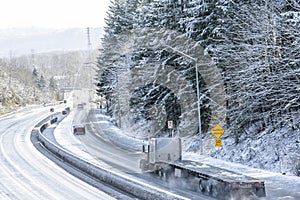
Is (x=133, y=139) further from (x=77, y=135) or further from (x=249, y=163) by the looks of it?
(x=249, y=163)

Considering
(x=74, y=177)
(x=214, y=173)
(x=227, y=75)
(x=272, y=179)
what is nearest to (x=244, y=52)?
(x=227, y=75)

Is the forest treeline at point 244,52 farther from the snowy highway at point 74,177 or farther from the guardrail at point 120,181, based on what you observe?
the guardrail at point 120,181

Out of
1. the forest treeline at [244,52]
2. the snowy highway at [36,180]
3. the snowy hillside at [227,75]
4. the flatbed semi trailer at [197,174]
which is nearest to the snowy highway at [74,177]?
the snowy highway at [36,180]

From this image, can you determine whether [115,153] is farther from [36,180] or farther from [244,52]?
[244,52]

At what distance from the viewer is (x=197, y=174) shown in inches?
758

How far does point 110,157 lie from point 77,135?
70.3 ft

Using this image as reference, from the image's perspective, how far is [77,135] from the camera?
53656mm

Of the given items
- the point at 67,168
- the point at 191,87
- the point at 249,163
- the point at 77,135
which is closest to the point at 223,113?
the point at 191,87

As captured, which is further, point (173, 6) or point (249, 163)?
point (173, 6)

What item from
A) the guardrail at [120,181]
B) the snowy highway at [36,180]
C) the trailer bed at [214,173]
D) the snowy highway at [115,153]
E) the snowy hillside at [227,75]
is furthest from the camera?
the snowy hillside at [227,75]

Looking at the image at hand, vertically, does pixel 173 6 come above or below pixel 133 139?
above

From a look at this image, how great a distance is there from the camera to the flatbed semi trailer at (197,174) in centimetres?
1662

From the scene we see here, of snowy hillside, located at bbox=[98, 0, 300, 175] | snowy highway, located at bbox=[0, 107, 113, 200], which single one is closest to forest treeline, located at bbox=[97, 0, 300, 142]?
snowy hillside, located at bbox=[98, 0, 300, 175]

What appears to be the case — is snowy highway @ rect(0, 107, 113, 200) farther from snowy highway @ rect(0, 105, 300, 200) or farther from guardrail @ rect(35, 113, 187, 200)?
guardrail @ rect(35, 113, 187, 200)
